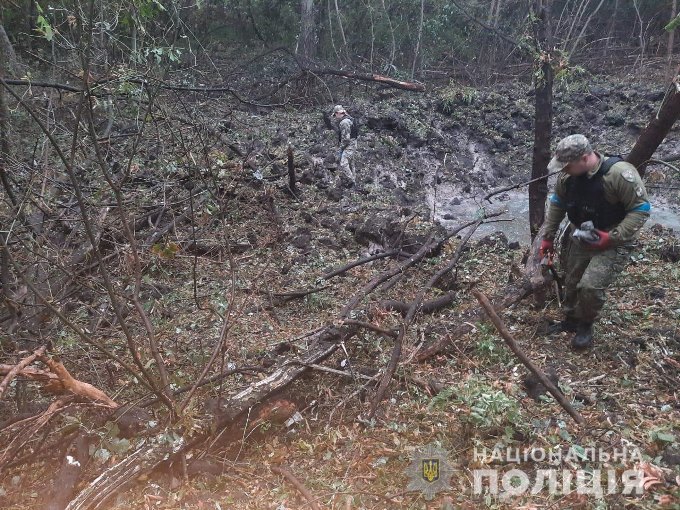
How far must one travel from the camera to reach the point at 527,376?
3184 millimetres

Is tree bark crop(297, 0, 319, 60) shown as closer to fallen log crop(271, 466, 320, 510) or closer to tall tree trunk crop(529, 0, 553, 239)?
tall tree trunk crop(529, 0, 553, 239)

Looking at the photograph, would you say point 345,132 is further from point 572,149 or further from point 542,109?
point 572,149

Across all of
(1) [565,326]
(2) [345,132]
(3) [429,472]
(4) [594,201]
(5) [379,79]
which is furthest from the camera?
(5) [379,79]

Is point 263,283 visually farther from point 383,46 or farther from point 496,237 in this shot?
point 383,46

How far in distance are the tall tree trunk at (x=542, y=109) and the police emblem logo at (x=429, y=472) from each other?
3817 mm

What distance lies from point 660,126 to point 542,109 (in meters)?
1.73

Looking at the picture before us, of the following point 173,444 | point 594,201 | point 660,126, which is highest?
point 660,126

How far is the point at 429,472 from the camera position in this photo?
2.57m

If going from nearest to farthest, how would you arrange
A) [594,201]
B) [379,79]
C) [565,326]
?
1. [594,201]
2. [565,326]
3. [379,79]

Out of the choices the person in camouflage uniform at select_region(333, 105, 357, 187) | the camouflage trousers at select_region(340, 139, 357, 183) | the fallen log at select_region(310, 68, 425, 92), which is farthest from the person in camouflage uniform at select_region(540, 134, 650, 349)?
the fallen log at select_region(310, 68, 425, 92)

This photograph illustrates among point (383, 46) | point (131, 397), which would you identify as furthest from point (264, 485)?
point (383, 46)

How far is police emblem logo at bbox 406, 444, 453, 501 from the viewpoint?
8.18 feet

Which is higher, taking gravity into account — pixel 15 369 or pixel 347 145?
pixel 15 369

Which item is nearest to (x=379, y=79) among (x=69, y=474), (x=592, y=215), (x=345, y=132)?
(x=345, y=132)
